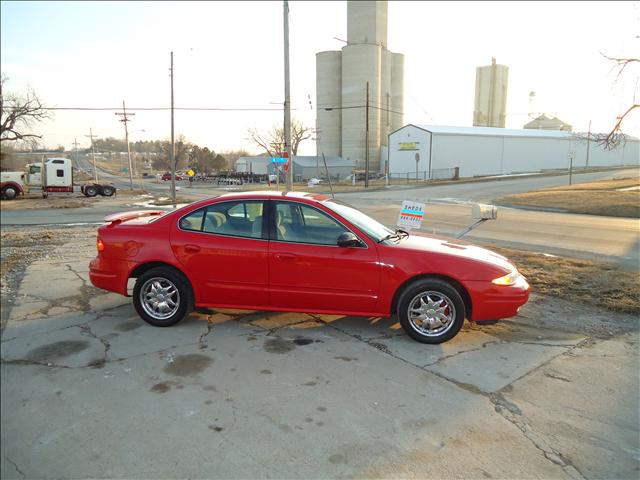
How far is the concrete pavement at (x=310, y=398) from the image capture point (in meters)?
2.72

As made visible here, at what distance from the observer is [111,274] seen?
5.07 m

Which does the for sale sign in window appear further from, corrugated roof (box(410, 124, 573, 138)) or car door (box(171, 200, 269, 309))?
corrugated roof (box(410, 124, 573, 138))

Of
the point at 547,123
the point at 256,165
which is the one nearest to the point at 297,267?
the point at 256,165

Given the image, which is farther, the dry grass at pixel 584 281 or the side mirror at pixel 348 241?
the dry grass at pixel 584 281

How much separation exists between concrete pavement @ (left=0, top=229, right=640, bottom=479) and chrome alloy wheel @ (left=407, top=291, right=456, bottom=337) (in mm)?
201

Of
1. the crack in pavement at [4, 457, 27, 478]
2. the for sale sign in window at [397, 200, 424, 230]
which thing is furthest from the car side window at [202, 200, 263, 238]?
the crack in pavement at [4, 457, 27, 478]

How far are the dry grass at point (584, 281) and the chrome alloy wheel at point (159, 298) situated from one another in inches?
197

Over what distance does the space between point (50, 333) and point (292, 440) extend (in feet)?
10.3

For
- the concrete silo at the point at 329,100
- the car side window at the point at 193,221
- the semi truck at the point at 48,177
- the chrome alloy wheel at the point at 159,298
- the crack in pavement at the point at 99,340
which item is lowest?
the crack in pavement at the point at 99,340

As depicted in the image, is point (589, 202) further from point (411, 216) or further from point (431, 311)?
point (431, 311)

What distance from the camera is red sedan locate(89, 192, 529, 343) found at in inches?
179

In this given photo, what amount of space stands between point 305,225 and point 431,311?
157 cm

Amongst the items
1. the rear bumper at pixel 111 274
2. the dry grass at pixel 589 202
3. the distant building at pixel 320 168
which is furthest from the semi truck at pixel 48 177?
the distant building at pixel 320 168

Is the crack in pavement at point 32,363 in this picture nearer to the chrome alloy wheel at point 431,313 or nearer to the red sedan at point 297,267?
the red sedan at point 297,267
